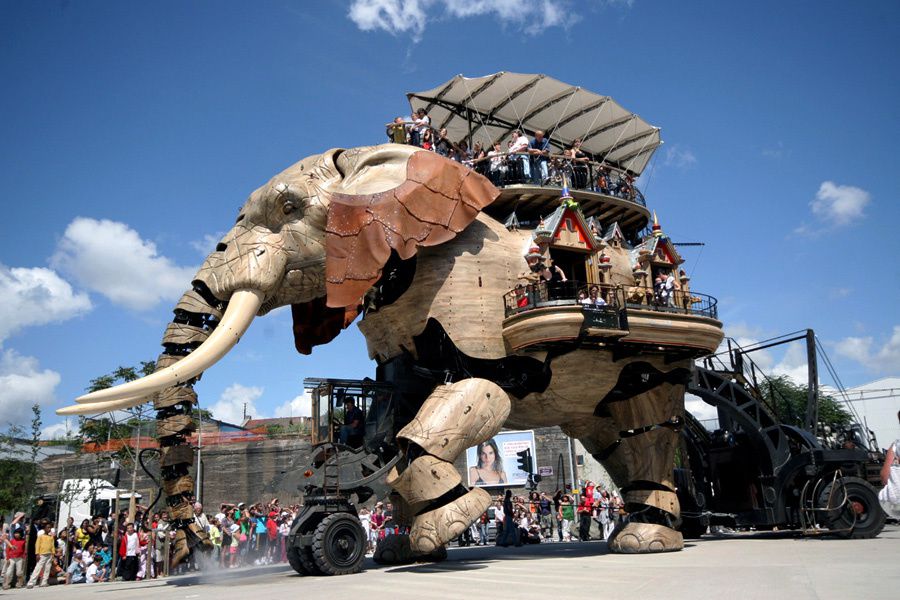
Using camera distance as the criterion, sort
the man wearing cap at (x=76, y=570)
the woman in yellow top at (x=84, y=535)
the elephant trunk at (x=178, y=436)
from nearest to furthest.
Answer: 1. the elephant trunk at (x=178, y=436)
2. the man wearing cap at (x=76, y=570)
3. the woman in yellow top at (x=84, y=535)

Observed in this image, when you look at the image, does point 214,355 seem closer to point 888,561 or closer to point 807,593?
point 807,593

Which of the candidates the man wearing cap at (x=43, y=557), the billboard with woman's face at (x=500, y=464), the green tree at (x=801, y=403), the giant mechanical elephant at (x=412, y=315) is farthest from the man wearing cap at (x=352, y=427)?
Result: the green tree at (x=801, y=403)

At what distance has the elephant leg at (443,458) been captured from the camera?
320 inches

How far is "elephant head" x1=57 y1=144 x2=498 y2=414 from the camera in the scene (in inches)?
354

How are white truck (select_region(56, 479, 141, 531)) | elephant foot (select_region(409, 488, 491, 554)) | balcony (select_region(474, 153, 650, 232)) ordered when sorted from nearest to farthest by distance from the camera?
1. elephant foot (select_region(409, 488, 491, 554))
2. balcony (select_region(474, 153, 650, 232))
3. white truck (select_region(56, 479, 141, 531))

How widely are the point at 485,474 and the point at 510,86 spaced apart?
60.4ft

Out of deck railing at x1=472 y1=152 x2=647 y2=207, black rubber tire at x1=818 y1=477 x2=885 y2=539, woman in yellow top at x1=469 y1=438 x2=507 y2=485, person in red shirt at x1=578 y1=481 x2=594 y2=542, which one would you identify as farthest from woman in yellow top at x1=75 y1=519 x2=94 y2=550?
woman in yellow top at x1=469 y1=438 x2=507 y2=485

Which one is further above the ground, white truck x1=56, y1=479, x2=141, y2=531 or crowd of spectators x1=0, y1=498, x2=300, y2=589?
white truck x1=56, y1=479, x2=141, y2=531

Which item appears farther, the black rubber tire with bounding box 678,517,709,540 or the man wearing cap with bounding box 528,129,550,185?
the black rubber tire with bounding box 678,517,709,540

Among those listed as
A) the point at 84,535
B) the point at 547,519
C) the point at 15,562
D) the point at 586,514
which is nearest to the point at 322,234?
the point at 15,562

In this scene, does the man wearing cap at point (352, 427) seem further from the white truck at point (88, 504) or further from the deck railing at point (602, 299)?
the white truck at point (88, 504)

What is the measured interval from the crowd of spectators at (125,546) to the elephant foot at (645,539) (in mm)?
5679

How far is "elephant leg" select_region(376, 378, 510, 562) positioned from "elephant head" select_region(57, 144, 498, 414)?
1.69m

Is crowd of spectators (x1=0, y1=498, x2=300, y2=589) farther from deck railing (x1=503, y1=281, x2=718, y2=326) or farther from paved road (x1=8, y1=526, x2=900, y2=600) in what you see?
deck railing (x1=503, y1=281, x2=718, y2=326)
